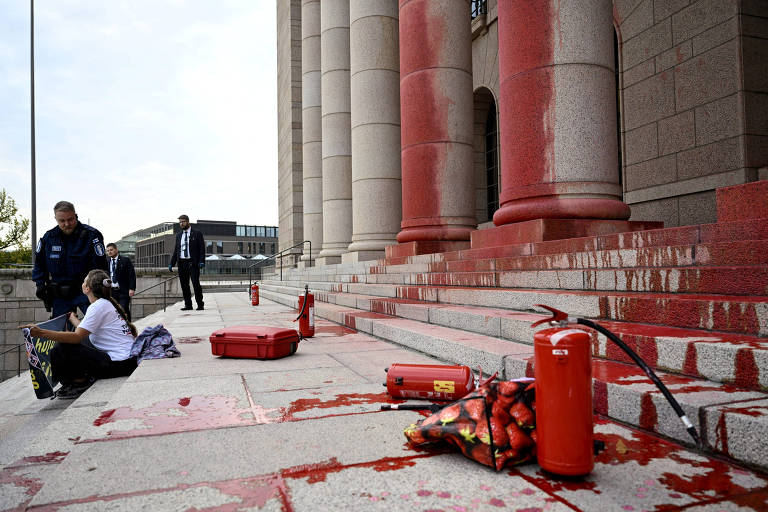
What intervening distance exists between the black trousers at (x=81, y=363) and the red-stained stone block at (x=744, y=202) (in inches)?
223

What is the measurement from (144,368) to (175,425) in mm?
2195

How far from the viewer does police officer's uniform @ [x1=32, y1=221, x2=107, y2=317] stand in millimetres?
6359

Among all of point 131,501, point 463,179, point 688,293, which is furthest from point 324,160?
point 131,501

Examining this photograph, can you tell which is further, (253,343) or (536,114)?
(536,114)

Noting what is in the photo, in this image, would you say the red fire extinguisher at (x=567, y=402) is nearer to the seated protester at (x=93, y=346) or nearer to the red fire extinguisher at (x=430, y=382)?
the red fire extinguisher at (x=430, y=382)

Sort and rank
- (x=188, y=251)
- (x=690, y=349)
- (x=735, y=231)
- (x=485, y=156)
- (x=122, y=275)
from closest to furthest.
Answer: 1. (x=690, y=349)
2. (x=735, y=231)
3. (x=122, y=275)
4. (x=188, y=251)
5. (x=485, y=156)

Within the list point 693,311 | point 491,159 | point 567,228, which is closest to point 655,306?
point 693,311

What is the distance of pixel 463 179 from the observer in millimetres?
10602

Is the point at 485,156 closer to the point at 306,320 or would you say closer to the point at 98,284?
the point at 306,320

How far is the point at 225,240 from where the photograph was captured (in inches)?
3846

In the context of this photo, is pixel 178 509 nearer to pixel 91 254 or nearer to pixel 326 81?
pixel 91 254

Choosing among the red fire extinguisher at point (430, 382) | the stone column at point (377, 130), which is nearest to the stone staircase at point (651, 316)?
the red fire extinguisher at point (430, 382)

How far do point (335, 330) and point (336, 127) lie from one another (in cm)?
1190

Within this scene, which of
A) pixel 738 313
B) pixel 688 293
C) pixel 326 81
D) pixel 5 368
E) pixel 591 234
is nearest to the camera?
pixel 738 313
